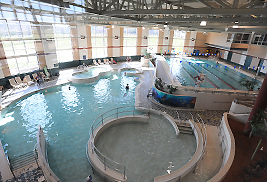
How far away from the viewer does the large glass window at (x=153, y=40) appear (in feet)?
88.7

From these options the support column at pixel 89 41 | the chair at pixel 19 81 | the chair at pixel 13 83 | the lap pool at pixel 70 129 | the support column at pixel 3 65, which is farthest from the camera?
the support column at pixel 89 41

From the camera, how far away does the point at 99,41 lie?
73.8 feet

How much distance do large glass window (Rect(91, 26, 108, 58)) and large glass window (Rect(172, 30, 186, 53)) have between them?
1338 centimetres

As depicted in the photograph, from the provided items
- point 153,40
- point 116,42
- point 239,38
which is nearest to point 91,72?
point 116,42

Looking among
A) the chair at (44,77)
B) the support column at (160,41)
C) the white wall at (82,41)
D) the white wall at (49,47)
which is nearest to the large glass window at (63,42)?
the white wall at (82,41)

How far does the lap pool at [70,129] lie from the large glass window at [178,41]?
1946 cm

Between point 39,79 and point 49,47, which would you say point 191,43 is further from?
point 39,79

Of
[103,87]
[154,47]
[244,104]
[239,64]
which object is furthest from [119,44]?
[244,104]

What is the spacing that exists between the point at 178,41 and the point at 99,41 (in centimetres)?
1526

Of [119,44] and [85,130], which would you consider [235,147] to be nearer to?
[85,130]

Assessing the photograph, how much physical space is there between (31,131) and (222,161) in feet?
31.4

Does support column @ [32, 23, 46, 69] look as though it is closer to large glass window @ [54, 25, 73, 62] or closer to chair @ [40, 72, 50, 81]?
chair @ [40, 72, 50, 81]

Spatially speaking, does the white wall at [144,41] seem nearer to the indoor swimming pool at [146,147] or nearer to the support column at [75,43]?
the support column at [75,43]

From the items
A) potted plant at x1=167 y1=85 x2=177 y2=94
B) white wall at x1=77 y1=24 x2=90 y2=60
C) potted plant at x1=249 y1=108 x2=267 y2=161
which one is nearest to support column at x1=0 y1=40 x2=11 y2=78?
white wall at x1=77 y1=24 x2=90 y2=60
